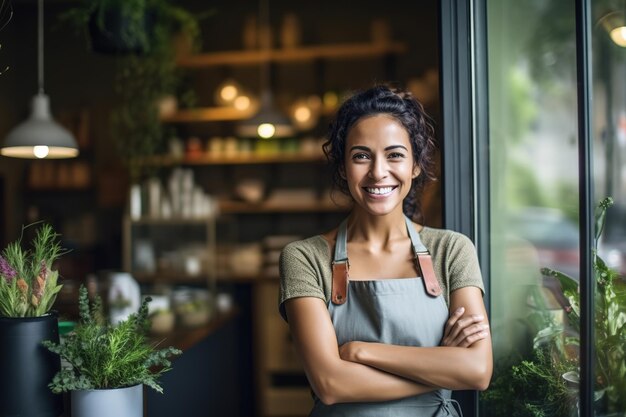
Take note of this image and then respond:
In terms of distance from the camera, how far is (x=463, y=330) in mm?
1782

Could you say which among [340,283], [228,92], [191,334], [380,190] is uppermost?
[228,92]

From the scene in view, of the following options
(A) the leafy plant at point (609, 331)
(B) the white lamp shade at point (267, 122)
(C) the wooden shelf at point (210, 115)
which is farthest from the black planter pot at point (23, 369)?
(C) the wooden shelf at point (210, 115)

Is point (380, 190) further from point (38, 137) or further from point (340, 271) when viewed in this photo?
point (38, 137)

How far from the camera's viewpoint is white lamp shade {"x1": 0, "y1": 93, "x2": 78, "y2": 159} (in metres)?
3.23

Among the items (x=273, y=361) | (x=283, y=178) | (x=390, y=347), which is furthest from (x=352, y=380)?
(x=283, y=178)

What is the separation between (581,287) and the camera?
69.1 inches

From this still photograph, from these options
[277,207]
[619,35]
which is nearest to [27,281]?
[619,35]

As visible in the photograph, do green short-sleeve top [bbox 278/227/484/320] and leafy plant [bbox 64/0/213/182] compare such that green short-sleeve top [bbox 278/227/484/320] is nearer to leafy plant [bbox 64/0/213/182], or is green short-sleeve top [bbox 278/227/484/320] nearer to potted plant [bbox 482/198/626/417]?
potted plant [bbox 482/198/626/417]

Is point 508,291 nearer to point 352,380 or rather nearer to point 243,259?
point 352,380

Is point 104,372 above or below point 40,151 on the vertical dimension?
below

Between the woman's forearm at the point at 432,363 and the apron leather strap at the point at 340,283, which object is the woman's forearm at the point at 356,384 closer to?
the woman's forearm at the point at 432,363

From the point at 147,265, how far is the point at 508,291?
3.59 metres

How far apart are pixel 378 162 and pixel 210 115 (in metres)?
4.91

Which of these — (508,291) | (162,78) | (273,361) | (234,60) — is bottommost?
(273,361)
